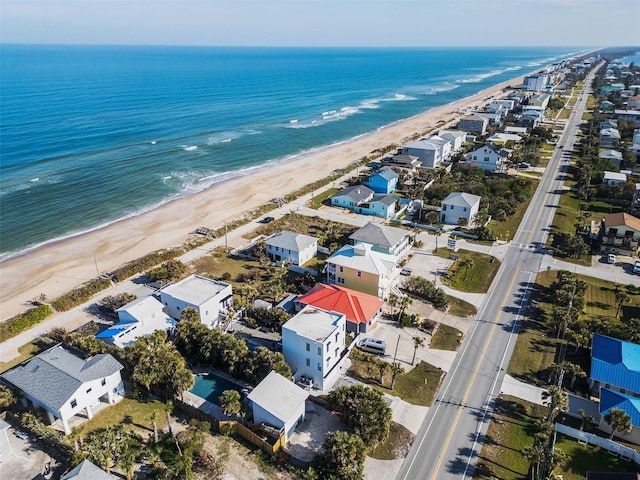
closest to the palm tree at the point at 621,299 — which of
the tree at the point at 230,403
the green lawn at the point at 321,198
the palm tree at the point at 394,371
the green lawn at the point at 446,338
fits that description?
the green lawn at the point at 446,338

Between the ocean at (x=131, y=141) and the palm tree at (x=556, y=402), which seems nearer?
the palm tree at (x=556, y=402)

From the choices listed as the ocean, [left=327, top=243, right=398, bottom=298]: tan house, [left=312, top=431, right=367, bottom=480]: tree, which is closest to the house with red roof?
[left=327, top=243, right=398, bottom=298]: tan house

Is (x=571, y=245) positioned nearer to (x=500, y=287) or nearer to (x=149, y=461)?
(x=500, y=287)

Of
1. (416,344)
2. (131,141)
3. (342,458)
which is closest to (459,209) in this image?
(416,344)

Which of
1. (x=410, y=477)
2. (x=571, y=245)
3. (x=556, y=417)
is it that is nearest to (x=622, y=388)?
(x=556, y=417)

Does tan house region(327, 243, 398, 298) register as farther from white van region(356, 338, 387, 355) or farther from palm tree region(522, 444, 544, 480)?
palm tree region(522, 444, 544, 480)

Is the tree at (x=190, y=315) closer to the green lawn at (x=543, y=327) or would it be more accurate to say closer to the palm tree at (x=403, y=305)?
the palm tree at (x=403, y=305)
